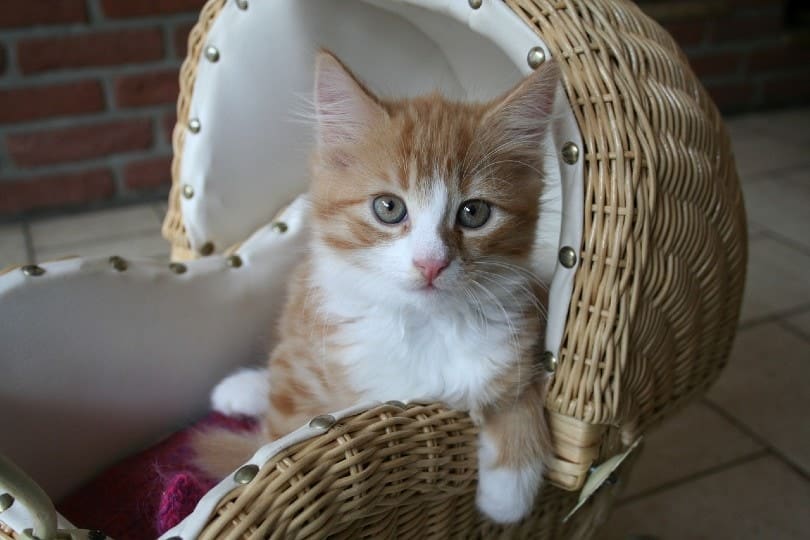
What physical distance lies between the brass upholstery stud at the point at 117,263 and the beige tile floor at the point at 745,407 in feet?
3.31

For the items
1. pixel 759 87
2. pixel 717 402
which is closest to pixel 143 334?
pixel 717 402

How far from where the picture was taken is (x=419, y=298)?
0.86 m

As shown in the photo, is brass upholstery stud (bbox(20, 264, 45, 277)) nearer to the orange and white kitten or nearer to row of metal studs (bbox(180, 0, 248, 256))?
row of metal studs (bbox(180, 0, 248, 256))

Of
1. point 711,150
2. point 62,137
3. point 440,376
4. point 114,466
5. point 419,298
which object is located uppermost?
point 711,150

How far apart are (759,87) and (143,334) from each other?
325cm

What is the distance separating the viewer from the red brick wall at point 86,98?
223 centimetres

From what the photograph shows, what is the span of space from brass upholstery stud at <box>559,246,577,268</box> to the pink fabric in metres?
0.54

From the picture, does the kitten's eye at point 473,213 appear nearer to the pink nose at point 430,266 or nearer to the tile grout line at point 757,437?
the pink nose at point 430,266

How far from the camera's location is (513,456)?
866mm

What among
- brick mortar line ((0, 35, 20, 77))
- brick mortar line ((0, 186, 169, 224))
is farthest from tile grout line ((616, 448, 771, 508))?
brick mortar line ((0, 35, 20, 77))

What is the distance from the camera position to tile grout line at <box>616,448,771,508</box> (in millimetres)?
1467

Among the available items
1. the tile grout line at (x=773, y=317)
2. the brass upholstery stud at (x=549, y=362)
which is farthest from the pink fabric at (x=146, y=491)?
the tile grout line at (x=773, y=317)

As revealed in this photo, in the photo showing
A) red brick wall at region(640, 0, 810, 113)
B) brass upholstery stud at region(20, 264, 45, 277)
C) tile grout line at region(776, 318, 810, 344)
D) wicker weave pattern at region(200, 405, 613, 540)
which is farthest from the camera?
red brick wall at region(640, 0, 810, 113)

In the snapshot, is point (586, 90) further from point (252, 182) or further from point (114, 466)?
point (114, 466)
